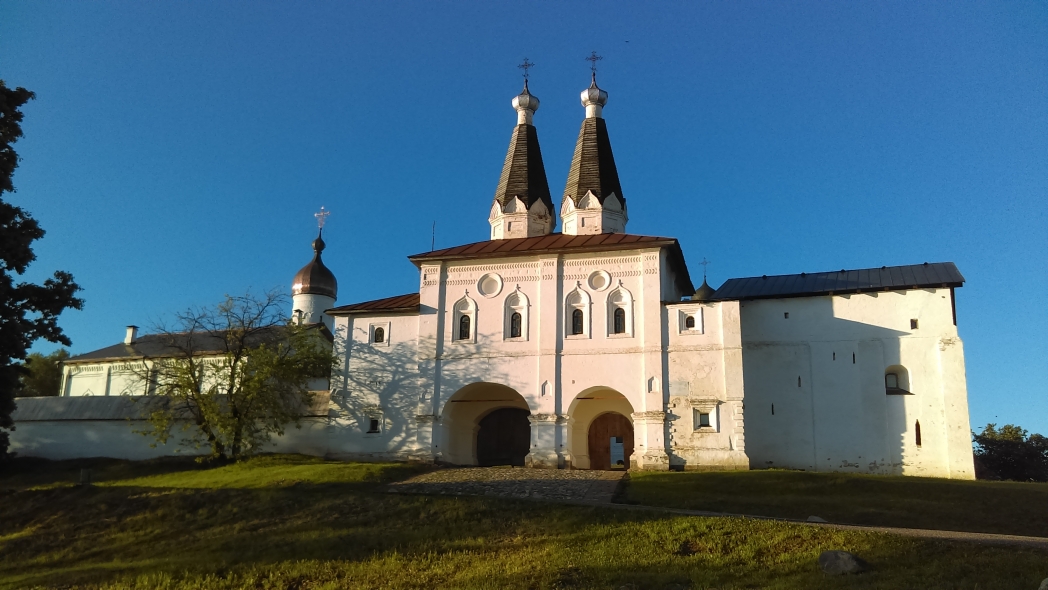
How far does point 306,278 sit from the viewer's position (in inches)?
1532

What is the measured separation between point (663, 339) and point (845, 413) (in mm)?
5804

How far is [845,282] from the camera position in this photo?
87.0 ft

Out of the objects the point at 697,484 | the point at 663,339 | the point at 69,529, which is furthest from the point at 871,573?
the point at 69,529

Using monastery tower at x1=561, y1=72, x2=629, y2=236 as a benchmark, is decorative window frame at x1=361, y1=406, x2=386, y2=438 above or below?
below

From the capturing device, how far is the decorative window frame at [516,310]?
25453 millimetres

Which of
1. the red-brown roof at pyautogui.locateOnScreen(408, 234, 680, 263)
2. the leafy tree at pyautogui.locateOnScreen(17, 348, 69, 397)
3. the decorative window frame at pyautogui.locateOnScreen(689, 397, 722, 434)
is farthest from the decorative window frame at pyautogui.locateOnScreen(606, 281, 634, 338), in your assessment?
the leafy tree at pyautogui.locateOnScreen(17, 348, 69, 397)

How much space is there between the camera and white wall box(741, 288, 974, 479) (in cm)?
2412

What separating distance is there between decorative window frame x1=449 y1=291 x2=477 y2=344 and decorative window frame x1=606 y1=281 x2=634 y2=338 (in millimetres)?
4019

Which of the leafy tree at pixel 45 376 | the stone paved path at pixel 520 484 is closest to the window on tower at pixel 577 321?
the stone paved path at pixel 520 484

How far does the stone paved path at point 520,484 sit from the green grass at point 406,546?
1.32 m

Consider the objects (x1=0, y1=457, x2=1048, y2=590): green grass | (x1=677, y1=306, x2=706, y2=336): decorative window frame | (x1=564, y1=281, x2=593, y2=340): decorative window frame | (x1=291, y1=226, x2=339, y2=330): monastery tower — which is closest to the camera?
(x1=0, y1=457, x2=1048, y2=590): green grass

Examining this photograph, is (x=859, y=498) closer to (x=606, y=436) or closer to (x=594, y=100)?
(x=606, y=436)

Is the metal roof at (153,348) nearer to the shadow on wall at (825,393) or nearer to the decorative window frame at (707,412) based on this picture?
the decorative window frame at (707,412)

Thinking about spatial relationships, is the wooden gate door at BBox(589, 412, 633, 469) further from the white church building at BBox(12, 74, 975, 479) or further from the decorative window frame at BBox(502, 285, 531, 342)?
A: the decorative window frame at BBox(502, 285, 531, 342)
